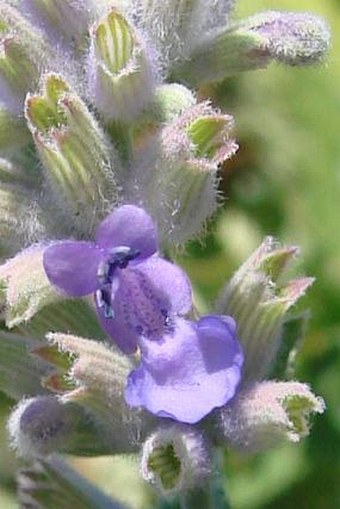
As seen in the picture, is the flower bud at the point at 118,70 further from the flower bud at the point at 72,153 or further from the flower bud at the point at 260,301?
the flower bud at the point at 260,301

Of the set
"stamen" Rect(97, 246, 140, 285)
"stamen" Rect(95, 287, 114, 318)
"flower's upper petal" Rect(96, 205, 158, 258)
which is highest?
"flower's upper petal" Rect(96, 205, 158, 258)

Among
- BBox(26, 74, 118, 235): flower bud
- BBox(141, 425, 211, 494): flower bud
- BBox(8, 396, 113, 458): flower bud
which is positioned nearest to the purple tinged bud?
BBox(8, 396, 113, 458): flower bud

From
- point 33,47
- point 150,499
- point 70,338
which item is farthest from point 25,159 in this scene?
point 150,499

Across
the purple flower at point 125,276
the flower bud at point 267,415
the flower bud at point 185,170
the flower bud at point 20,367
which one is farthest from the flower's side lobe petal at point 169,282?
the flower bud at point 20,367

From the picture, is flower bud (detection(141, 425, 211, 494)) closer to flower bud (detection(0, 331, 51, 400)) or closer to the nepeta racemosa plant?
the nepeta racemosa plant

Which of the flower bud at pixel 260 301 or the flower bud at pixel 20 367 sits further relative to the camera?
the flower bud at pixel 20 367

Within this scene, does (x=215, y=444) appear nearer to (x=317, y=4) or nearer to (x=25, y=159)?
(x=25, y=159)

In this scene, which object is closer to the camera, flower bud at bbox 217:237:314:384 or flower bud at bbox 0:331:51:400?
flower bud at bbox 217:237:314:384
